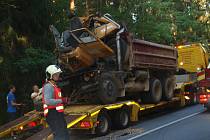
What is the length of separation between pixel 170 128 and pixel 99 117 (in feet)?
6.49

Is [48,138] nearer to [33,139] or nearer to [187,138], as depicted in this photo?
[33,139]

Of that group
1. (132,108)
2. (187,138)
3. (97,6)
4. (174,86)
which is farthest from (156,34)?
(187,138)

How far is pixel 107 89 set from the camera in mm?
13203

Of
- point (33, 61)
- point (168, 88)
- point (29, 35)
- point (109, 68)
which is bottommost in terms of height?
point (168, 88)

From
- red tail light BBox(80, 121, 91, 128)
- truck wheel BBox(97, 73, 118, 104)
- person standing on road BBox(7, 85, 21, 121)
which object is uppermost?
truck wheel BBox(97, 73, 118, 104)

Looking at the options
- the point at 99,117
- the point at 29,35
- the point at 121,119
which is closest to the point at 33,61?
the point at 29,35

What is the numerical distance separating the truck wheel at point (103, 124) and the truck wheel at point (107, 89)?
22.0 inches

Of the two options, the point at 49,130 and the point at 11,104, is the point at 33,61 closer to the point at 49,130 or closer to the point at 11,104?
the point at 11,104

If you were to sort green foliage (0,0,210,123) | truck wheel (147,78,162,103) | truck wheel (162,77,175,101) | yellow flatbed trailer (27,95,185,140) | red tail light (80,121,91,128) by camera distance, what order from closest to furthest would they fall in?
yellow flatbed trailer (27,95,185,140), red tail light (80,121,91,128), truck wheel (147,78,162,103), green foliage (0,0,210,123), truck wheel (162,77,175,101)

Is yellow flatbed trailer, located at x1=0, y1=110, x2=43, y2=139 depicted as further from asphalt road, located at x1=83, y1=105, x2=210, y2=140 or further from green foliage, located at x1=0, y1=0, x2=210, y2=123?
green foliage, located at x1=0, y1=0, x2=210, y2=123

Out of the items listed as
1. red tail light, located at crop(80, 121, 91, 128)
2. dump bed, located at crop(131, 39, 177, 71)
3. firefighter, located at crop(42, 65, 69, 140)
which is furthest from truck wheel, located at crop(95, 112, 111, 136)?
firefighter, located at crop(42, 65, 69, 140)

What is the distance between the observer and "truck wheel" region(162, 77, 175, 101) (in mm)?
16719

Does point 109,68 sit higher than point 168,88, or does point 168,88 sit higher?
point 109,68

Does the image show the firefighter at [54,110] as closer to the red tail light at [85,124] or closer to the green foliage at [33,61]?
the red tail light at [85,124]
